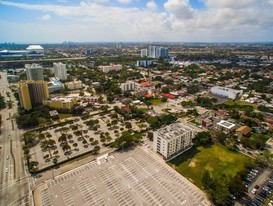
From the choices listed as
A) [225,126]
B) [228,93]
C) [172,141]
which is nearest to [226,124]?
[225,126]

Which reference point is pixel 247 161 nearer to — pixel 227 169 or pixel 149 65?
pixel 227 169

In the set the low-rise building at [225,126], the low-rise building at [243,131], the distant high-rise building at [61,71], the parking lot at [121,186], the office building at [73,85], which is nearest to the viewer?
the parking lot at [121,186]

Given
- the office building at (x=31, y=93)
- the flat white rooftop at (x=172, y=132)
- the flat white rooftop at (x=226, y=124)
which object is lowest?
the flat white rooftop at (x=226, y=124)

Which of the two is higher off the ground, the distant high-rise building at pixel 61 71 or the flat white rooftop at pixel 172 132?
the distant high-rise building at pixel 61 71

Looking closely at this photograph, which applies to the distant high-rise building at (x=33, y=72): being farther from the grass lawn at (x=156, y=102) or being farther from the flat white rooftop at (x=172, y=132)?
the flat white rooftop at (x=172, y=132)

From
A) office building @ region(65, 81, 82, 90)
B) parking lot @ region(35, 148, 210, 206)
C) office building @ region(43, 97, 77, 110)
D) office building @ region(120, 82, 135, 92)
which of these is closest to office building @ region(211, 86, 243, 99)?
office building @ region(120, 82, 135, 92)

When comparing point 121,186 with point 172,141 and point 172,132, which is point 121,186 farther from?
point 172,132

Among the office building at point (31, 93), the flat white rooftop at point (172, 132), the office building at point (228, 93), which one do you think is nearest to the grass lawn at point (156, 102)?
the flat white rooftop at point (172, 132)
